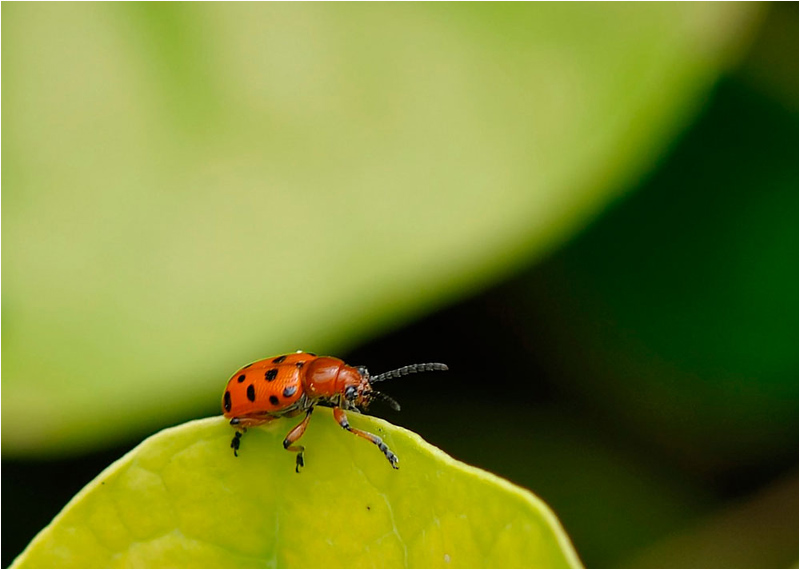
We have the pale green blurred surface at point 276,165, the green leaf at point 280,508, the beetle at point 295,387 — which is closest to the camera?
the green leaf at point 280,508

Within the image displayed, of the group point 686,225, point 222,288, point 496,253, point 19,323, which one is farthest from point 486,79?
point 19,323

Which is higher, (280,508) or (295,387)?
(295,387)

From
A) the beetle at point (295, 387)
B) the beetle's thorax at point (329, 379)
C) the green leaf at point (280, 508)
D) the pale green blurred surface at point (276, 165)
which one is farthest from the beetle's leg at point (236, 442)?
the pale green blurred surface at point (276, 165)

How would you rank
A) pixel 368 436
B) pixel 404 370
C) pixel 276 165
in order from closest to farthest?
pixel 368 436
pixel 404 370
pixel 276 165

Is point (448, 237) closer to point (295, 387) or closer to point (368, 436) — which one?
point (295, 387)

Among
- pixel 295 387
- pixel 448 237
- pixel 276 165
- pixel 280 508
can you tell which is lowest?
pixel 280 508

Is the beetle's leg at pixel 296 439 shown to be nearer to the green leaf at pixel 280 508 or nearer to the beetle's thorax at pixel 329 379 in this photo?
the green leaf at pixel 280 508

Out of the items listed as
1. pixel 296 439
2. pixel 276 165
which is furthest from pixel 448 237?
pixel 296 439
